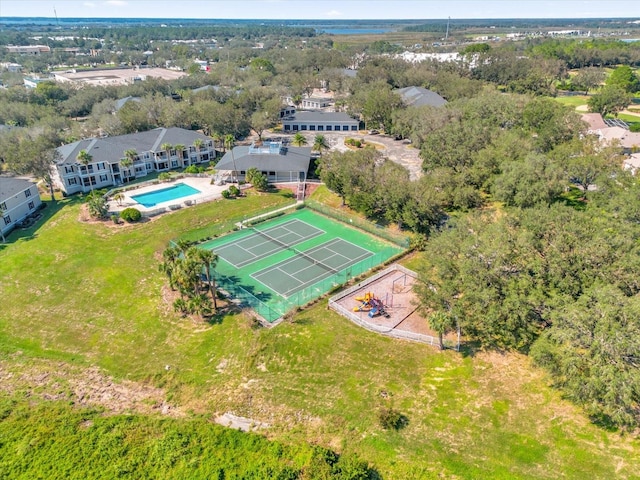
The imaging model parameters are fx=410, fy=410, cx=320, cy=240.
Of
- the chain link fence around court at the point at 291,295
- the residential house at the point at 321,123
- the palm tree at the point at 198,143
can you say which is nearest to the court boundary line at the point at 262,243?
the chain link fence around court at the point at 291,295

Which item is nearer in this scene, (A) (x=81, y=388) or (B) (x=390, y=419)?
(B) (x=390, y=419)

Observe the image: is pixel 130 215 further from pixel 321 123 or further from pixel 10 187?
pixel 321 123

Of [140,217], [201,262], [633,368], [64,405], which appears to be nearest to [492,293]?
[633,368]

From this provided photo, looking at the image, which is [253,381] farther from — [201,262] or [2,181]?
[2,181]

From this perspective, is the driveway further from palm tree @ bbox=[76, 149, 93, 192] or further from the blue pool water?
palm tree @ bbox=[76, 149, 93, 192]

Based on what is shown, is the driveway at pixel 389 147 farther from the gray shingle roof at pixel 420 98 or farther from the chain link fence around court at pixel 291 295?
the chain link fence around court at pixel 291 295

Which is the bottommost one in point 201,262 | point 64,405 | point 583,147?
point 64,405

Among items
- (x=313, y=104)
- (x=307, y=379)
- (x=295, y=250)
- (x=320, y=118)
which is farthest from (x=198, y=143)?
(x=307, y=379)
